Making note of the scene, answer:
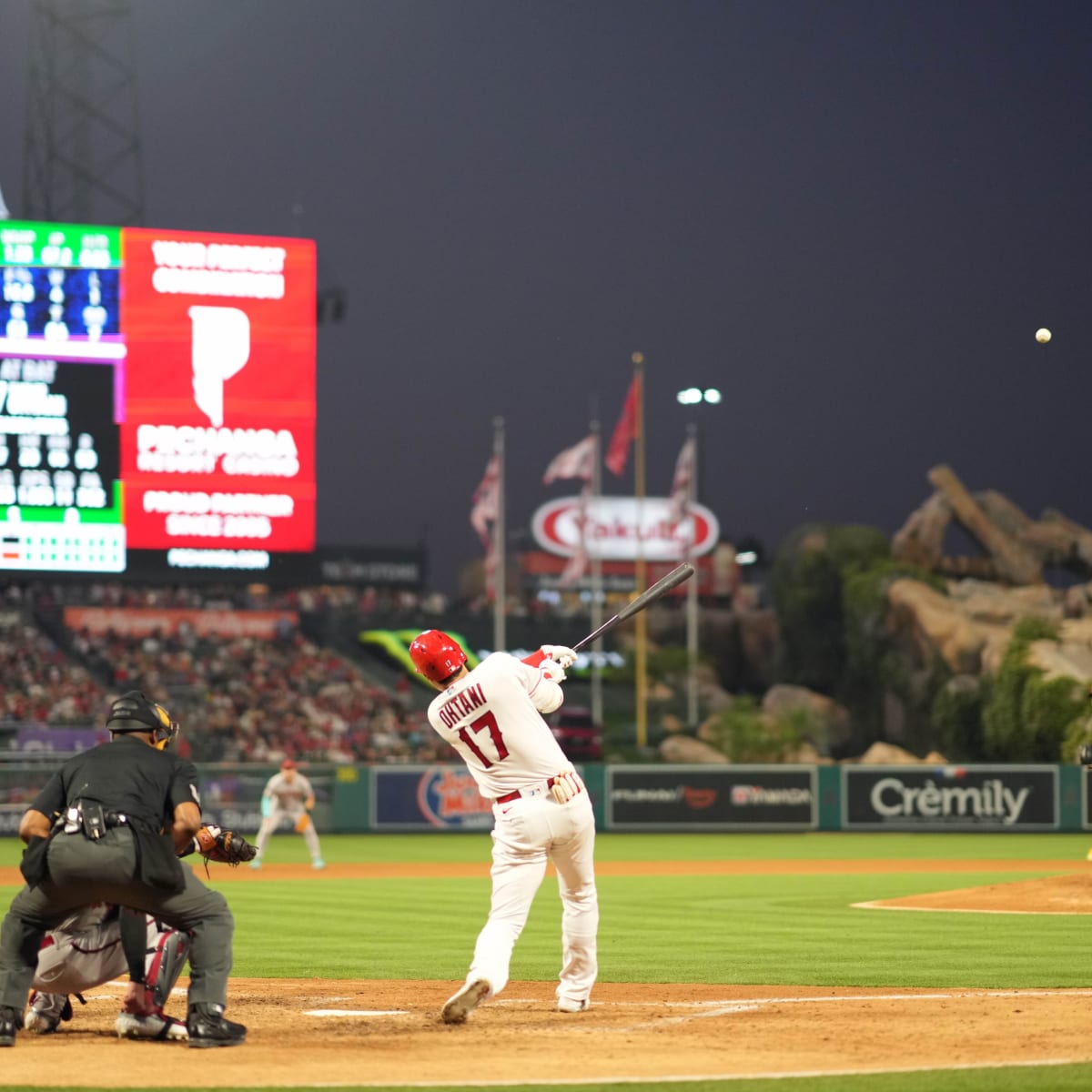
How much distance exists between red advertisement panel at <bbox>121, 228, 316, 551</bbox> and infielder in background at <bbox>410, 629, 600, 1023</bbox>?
22.7 m

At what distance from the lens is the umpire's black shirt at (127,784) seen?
7754 millimetres

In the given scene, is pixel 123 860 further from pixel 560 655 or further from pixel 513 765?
pixel 560 655

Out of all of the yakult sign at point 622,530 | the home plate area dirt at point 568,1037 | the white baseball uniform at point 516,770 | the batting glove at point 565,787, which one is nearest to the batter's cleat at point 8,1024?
the home plate area dirt at point 568,1037

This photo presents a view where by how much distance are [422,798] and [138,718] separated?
28.8m

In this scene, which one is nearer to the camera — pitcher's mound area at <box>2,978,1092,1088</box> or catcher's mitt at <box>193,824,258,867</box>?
pitcher's mound area at <box>2,978,1092,1088</box>

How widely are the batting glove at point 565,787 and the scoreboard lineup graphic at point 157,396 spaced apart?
74.5ft

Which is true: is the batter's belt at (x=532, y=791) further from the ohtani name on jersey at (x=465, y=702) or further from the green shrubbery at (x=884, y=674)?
the green shrubbery at (x=884, y=674)

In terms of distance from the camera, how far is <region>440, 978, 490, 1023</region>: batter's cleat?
852 cm

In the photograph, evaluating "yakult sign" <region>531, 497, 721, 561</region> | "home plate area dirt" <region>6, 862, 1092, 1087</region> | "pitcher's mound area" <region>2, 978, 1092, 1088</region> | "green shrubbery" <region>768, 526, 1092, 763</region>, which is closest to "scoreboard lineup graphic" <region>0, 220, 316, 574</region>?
"home plate area dirt" <region>6, 862, 1092, 1087</region>

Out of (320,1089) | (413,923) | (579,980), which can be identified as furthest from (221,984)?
(413,923)

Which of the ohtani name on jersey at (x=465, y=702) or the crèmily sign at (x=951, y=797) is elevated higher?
A: the ohtani name on jersey at (x=465, y=702)

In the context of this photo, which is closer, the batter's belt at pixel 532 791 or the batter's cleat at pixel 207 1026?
the batter's cleat at pixel 207 1026

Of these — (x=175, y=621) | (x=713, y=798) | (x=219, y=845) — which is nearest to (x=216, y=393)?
(x=713, y=798)

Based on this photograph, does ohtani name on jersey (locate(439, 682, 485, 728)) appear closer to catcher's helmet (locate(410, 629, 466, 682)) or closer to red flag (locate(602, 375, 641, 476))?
catcher's helmet (locate(410, 629, 466, 682))
